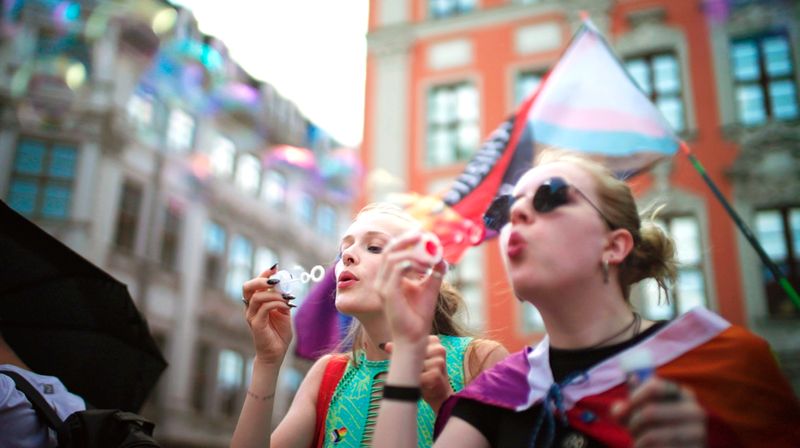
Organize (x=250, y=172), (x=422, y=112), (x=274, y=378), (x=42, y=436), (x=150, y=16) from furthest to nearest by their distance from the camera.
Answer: (x=250, y=172) < (x=150, y=16) < (x=422, y=112) < (x=42, y=436) < (x=274, y=378)

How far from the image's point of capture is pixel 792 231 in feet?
37.5

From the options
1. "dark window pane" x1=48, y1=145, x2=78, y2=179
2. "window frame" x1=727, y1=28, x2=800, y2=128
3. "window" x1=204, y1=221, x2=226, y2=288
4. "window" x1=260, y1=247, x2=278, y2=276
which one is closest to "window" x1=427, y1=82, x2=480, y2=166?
"window frame" x1=727, y1=28, x2=800, y2=128

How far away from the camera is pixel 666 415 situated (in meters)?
1.21

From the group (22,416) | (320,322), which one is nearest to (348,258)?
(22,416)

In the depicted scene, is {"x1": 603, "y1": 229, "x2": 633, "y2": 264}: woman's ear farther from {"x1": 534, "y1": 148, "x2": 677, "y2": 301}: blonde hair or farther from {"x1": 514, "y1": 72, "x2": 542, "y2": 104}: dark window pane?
{"x1": 514, "y1": 72, "x2": 542, "y2": 104}: dark window pane

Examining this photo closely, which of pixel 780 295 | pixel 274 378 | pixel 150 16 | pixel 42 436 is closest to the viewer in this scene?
pixel 274 378

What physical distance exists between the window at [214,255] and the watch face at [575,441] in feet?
55.1

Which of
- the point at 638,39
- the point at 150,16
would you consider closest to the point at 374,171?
the point at 638,39

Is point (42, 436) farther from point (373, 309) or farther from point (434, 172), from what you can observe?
point (434, 172)

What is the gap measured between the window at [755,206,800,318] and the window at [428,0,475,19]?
6658mm

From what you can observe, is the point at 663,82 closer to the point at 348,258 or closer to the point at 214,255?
the point at 214,255

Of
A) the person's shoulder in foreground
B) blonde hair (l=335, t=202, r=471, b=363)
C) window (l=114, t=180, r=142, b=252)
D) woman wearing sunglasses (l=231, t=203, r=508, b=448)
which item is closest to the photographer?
woman wearing sunglasses (l=231, t=203, r=508, b=448)

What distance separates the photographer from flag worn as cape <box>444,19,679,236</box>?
5184 millimetres

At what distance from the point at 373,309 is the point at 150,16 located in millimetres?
15992
